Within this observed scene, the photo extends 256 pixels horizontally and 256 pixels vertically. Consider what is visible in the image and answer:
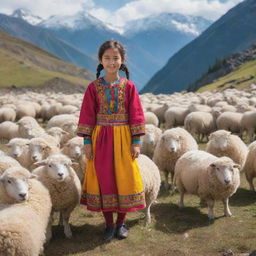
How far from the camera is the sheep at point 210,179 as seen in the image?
6.27 metres

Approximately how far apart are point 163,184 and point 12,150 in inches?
143

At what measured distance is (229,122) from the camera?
48.3 ft

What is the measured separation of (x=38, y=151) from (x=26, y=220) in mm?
3254

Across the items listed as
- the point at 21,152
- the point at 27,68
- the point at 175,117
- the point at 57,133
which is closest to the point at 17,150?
the point at 21,152

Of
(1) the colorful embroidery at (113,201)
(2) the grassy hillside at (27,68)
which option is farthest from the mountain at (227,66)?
A: (1) the colorful embroidery at (113,201)

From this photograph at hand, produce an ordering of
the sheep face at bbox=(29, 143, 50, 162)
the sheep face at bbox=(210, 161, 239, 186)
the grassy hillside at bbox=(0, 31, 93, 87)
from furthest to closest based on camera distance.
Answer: the grassy hillside at bbox=(0, 31, 93, 87), the sheep face at bbox=(29, 143, 50, 162), the sheep face at bbox=(210, 161, 239, 186)

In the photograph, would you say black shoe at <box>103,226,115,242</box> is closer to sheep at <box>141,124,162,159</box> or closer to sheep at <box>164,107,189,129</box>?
sheep at <box>141,124,162,159</box>

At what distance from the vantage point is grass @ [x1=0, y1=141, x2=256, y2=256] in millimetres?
5152

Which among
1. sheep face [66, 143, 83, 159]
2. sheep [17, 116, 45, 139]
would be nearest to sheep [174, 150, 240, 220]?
sheep face [66, 143, 83, 159]

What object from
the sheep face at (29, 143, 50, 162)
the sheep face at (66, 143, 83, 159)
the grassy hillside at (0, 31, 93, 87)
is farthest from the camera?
the grassy hillside at (0, 31, 93, 87)

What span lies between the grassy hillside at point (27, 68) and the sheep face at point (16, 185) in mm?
64626

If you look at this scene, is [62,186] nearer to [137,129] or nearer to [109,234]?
[109,234]

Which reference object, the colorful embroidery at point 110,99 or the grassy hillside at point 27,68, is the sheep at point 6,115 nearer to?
the colorful embroidery at point 110,99

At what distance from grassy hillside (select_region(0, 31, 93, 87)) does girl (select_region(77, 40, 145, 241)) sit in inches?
2549
